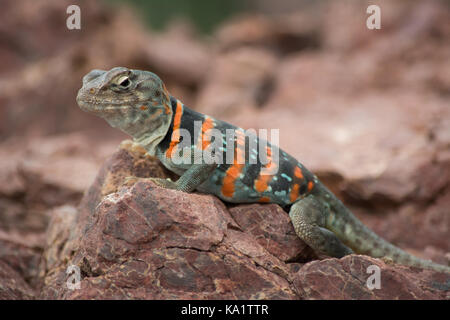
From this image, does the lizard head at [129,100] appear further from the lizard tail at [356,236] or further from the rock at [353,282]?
the lizard tail at [356,236]

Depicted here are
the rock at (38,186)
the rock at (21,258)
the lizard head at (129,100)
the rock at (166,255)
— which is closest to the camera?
the rock at (166,255)

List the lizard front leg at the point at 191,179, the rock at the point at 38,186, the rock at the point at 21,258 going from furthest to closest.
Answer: the rock at the point at 38,186
the rock at the point at 21,258
the lizard front leg at the point at 191,179

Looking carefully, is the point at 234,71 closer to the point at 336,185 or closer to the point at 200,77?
the point at 200,77

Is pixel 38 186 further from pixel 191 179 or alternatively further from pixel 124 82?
pixel 191 179

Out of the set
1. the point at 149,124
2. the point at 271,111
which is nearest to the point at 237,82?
the point at 271,111

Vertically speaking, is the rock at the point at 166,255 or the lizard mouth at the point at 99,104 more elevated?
the lizard mouth at the point at 99,104

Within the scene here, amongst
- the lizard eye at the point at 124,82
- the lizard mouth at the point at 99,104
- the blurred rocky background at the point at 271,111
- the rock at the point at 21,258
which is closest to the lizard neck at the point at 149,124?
the lizard mouth at the point at 99,104

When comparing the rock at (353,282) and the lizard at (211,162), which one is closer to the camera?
the rock at (353,282)

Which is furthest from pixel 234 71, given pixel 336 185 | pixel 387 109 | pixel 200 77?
pixel 336 185
